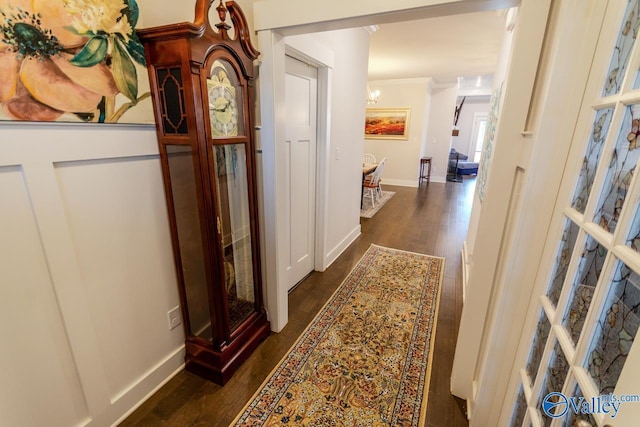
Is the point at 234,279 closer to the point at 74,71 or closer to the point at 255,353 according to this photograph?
the point at 255,353

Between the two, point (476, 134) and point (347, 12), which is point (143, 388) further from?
point (476, 134)

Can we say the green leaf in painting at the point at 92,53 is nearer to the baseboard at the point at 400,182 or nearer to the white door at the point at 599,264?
the white door at the point at 599,264

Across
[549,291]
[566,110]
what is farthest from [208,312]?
[566,110]

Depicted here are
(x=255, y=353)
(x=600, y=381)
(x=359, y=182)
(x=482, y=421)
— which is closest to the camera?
(x=600, y=381)

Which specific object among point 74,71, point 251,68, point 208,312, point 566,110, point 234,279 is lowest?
point 208,312

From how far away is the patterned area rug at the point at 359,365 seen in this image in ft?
4.78

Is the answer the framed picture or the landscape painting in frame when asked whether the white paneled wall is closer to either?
the landscape painting in frame

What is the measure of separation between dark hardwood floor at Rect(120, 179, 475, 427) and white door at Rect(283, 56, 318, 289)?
287 millimetres

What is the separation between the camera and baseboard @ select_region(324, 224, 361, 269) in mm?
3062

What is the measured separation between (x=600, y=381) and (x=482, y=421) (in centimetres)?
90

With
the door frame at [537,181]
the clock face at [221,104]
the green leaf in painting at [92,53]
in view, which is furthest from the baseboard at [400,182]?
the green leaf in painting at [92,53]

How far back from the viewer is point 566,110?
92 cm

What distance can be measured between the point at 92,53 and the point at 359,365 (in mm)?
2007

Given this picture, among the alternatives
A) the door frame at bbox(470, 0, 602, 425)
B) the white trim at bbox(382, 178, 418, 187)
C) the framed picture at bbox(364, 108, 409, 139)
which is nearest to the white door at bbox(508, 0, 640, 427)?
the door frame at bbox(470, 0, 602, 425)
